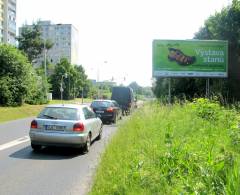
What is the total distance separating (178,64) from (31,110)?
1490 centimetres

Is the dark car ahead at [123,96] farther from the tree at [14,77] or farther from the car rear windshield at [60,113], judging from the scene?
the car rear windshield at [60,113]

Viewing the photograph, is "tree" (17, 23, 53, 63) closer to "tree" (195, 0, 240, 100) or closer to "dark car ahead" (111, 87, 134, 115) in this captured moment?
"dark car ahead" (111, 87, 134, 115)

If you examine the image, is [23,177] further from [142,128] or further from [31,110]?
[31,110]

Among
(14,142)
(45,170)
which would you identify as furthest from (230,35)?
(45,170)

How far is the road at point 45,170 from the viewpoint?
798cm

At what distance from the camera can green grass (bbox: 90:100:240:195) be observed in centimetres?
520

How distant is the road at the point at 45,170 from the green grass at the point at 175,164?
2.13 feet

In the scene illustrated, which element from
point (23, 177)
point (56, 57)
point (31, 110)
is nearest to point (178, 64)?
point (31, 110)

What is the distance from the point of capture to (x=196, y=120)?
1149 centimetres

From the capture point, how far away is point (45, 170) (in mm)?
9797

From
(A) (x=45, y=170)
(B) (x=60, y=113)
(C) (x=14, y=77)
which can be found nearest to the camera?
(A) (x=45, y=170)

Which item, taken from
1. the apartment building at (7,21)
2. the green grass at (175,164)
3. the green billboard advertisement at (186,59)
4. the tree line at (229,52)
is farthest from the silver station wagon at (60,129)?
the apartment building at (7,21)

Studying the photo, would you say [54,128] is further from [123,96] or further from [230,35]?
[123,96]

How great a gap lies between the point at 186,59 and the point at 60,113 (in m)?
19.1
